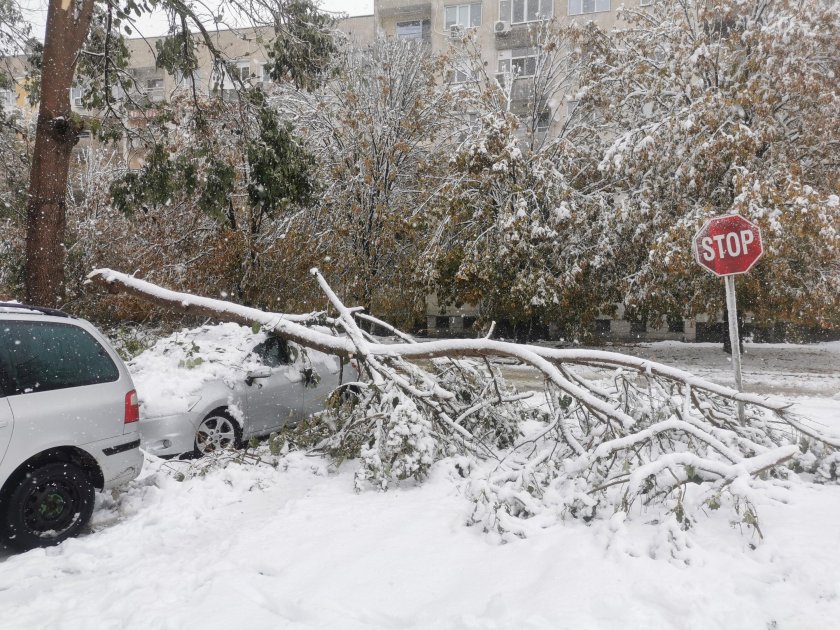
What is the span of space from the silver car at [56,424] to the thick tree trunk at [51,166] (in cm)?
238

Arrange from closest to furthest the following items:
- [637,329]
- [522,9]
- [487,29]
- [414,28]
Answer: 1. [637,329]
2. [522,9]
3. [487,29]
4. [414,28]

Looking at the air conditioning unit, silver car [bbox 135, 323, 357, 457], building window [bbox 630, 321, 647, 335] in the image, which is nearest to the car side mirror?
silver car [bbox 135, 323, 357, 457]

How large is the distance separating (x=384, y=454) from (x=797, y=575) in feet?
9.72

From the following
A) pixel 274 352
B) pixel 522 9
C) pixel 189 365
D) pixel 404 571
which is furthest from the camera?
pixel 522 9

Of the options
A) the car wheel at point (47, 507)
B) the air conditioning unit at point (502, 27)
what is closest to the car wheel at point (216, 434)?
the car wheel at point (47, 507)

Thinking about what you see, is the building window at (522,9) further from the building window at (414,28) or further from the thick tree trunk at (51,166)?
the thick tree trunk at (51,166)

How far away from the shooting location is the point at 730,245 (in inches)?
245

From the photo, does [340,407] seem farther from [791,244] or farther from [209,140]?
[791,244]

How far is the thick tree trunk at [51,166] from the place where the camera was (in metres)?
6.40

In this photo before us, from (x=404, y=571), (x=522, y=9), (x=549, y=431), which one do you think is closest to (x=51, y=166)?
(x=404, y=571)

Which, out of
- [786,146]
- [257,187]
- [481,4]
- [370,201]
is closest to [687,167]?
[786,146]

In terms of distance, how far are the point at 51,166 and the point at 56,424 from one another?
3741 millimetres

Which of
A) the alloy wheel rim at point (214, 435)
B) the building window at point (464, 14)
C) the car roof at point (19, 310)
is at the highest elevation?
the building window at point (464, 14)

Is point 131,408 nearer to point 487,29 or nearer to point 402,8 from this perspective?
point 487,29
